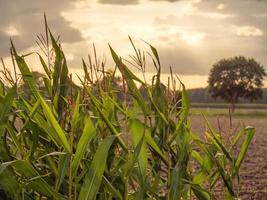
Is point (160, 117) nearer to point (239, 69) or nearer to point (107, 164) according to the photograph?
point (107, 164)

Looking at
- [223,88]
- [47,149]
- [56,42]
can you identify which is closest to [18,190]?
[47,149]

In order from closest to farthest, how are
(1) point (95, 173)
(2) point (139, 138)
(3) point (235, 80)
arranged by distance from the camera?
(1) point (95, 173), (2) point (139, 138), (3) point (235, 80)

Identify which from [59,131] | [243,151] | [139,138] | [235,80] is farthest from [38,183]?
[235,80]

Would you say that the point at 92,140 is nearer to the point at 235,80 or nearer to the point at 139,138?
the point at 139,138

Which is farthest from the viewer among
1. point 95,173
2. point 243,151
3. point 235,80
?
point 235,80

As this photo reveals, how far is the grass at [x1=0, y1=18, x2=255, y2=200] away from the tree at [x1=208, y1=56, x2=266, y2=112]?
8396 cm

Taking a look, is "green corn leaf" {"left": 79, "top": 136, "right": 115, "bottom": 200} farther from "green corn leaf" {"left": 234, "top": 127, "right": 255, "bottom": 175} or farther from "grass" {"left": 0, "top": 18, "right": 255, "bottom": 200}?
"green corn leaf" {"left": 234, "top": 127, "right": 255, "bottom": 175}

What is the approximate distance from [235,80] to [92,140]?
8825 cm

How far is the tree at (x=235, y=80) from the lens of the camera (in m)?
88.6

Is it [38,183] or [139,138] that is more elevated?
[139,138]

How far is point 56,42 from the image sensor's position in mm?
3025

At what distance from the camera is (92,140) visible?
118 inches

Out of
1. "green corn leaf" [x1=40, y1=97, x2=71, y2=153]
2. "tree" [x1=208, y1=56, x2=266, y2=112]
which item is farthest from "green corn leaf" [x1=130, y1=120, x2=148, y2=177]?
"tree" [x1=208, y1=56, x2=266, y2=112]

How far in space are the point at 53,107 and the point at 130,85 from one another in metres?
0.45
